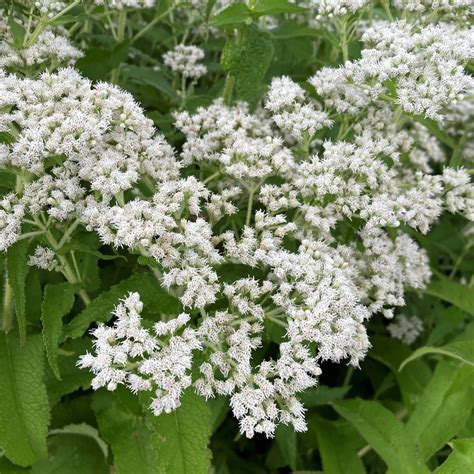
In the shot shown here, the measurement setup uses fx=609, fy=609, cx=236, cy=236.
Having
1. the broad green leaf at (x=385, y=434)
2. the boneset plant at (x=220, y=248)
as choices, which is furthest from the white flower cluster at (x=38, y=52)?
the broad green leaf at (x=385, y=434)

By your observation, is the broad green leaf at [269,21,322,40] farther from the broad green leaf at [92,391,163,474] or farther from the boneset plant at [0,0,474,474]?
the broad green leaf at [92,391,163,474]

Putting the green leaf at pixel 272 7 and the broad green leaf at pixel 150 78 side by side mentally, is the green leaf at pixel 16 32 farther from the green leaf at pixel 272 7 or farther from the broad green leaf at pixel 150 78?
the green leaf at pixel 272 7

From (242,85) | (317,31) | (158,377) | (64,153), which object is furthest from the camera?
(317,31)

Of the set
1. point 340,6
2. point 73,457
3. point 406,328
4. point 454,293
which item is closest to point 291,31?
point 340,6

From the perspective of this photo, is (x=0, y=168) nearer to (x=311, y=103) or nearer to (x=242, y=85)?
(x=242, y=85)

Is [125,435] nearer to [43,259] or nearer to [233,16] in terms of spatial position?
[43,259]


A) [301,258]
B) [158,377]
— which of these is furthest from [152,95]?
[158,377]
